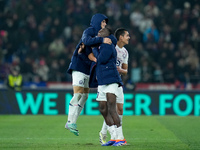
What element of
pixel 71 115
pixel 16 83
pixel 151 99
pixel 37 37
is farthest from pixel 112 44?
pixel 37 37

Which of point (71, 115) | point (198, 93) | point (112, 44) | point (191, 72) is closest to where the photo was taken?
point (112, 44)

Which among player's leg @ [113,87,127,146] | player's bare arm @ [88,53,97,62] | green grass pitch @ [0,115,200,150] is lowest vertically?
green grass pitch @ [0,115,200,150]

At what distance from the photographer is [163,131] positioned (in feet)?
37.8

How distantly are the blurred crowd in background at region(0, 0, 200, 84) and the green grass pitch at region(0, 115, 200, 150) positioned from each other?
705cm

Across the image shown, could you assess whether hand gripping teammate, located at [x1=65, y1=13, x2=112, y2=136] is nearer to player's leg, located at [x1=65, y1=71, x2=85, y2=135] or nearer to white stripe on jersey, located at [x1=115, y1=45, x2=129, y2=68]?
player's leg, located at [x1=65, y1=71, x2=85, y2=135]

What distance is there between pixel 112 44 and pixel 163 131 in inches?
146

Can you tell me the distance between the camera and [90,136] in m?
10.5

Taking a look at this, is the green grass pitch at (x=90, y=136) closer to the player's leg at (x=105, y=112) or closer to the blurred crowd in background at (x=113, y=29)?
the player's leg at (x=105, y=112)

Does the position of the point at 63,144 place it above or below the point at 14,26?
below

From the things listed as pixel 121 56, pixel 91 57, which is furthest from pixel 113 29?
pixel 91 57

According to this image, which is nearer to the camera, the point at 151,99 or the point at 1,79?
the point at 151,99

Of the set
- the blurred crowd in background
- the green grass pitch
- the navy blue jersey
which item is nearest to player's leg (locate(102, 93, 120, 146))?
the green grass pitch

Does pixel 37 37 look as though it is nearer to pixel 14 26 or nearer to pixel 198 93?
pixel 14 26

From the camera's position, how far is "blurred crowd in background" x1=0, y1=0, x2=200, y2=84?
2091cm
